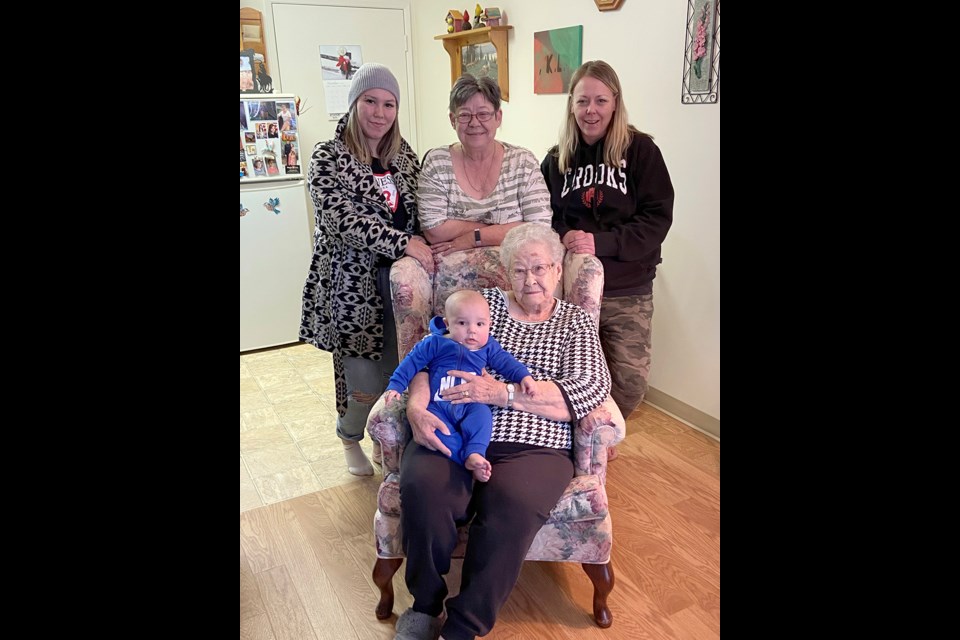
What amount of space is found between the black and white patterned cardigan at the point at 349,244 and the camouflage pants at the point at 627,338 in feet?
2.53

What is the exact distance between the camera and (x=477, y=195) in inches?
85.3

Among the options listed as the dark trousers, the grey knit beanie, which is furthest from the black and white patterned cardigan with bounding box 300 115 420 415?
the dark trousers

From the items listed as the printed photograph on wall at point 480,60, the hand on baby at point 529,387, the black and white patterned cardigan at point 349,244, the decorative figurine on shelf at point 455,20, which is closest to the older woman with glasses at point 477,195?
the black and white patterned cardigan at point 349,244

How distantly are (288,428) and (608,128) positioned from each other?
1881 millimetres

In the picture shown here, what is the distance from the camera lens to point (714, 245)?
2.58 meters

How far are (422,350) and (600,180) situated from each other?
93 centimetres

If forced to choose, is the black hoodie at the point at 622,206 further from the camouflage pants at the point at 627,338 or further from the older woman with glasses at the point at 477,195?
the older woman with glasses at the point at 477,195

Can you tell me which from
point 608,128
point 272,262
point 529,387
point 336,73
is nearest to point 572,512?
point 529,387

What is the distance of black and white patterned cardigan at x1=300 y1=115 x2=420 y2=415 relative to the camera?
2.07 meters

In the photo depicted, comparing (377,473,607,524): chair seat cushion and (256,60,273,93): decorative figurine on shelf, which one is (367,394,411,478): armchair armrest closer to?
(377,473,607,524): chair seat cushion

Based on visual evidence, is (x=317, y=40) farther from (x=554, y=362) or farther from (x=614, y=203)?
(x=554, y=362)

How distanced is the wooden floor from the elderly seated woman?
0.29 metres
